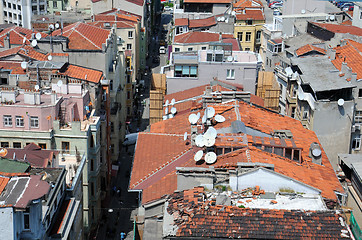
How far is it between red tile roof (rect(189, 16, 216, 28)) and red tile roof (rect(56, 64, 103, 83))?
44.5 metres

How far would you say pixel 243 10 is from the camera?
130 meters

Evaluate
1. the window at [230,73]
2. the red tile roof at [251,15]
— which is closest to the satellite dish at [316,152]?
the window at [230,73]

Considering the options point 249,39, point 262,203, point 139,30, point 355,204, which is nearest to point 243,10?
point 249,39

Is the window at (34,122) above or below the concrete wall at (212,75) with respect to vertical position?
below

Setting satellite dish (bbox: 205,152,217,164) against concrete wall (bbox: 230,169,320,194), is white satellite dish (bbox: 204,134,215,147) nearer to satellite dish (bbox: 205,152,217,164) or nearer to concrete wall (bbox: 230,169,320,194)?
satellite dish (bbox: 205,152,217,164)

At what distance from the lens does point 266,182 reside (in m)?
46.2

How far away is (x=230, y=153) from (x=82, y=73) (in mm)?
32779

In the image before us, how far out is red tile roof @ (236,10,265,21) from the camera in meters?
126

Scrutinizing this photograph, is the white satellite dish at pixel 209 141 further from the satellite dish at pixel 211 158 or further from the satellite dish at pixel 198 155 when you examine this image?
the satellite dish at pixel 211 158

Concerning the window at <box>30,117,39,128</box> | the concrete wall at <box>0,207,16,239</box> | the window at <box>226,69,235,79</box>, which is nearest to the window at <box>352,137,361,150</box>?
the window at <box>226,69,235,79</box>

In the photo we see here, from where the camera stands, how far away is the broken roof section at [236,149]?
160 ft

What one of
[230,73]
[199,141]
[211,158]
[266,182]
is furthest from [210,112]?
[230,73]

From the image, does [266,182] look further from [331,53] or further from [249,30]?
[249,30]

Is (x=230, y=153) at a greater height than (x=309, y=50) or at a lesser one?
lesser
